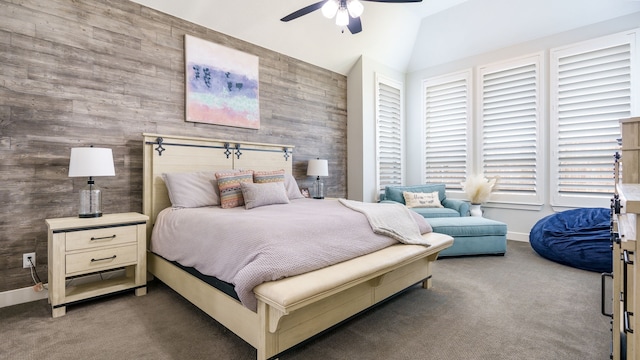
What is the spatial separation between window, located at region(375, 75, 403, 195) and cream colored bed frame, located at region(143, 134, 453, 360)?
2580 millimetres

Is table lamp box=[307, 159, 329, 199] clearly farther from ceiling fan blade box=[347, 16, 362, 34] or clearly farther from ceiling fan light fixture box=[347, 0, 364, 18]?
ceiling fan light fixture box=[347, 0, 364, 18]

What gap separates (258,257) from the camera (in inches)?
61.3

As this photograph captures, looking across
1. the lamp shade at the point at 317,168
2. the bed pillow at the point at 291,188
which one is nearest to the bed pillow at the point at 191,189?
the bed pillow at the point at 291,188

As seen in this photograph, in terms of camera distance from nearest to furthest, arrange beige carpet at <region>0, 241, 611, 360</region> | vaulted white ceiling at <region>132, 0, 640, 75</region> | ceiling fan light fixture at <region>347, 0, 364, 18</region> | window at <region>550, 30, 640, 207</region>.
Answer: beige carpet at <region>0, 241, 611, 360</region>
ceiling fan light fixture at <region>347, 0, 364, 18</region>
vaulted white ceiling at <region>132, 0, 640, 75</region>
window at <region>550, 30, 640, 207</region>

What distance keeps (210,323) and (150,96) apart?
2.26 metres

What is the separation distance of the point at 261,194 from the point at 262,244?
1.31m

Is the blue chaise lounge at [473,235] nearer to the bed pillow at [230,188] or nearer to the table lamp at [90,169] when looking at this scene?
the bed pillow at [230,188]

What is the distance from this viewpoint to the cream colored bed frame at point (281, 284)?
1.48 m

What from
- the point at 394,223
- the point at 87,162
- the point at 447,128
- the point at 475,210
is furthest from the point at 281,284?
the point at 447,128

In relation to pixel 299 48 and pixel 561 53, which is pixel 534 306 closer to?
pixel 561 53

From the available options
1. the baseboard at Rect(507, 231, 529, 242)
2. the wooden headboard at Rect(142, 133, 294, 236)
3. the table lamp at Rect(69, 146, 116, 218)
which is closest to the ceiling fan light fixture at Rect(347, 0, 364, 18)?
the wooden headboard at Rect(142, 133, 294, 236)

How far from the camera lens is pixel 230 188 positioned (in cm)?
294

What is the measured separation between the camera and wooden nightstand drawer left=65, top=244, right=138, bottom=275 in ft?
7.29

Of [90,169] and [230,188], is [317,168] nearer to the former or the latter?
[230,188]
